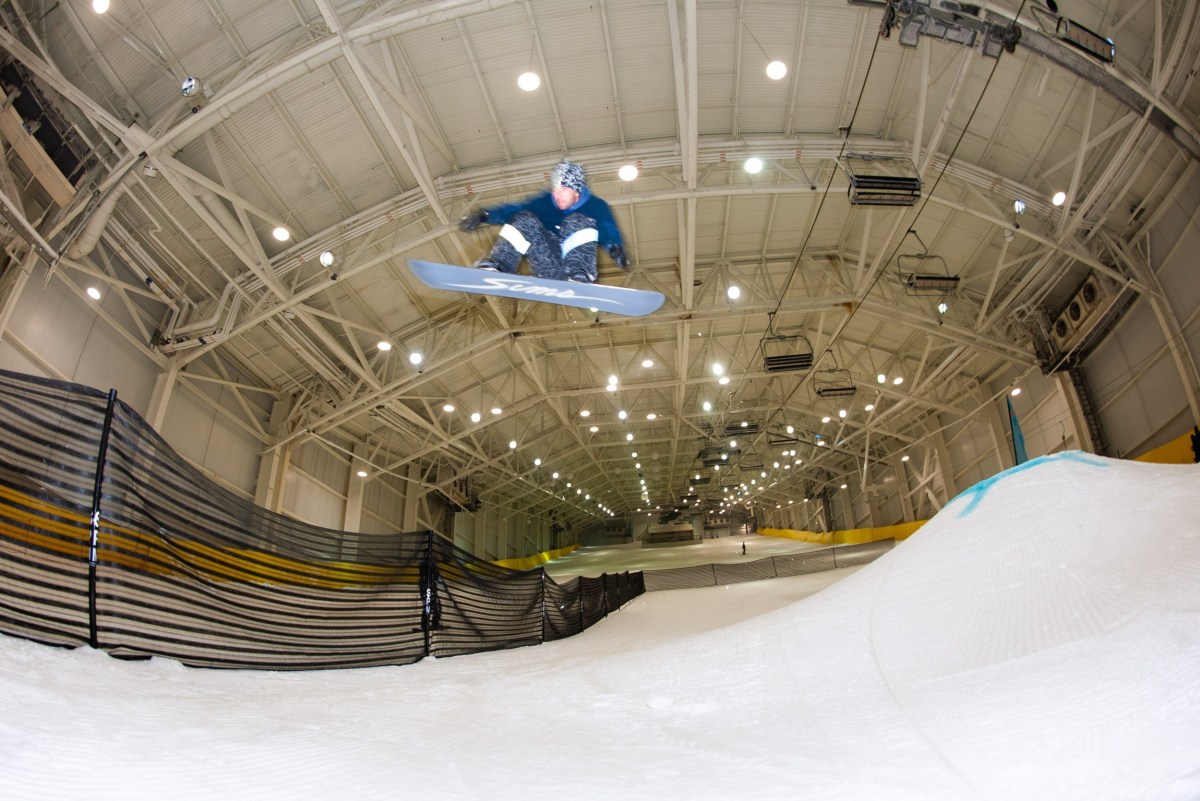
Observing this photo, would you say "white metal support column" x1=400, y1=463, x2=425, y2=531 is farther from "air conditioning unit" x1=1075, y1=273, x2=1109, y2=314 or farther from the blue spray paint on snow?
"air conditioning unit" x1=1075, y1=273, x2=1109, y2=314

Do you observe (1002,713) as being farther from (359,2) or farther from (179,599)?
(359,2)

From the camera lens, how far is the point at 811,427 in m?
29.2

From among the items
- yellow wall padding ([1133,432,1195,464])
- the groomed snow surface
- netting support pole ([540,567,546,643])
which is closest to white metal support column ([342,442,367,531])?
netting support pole ([540,567,546,643])

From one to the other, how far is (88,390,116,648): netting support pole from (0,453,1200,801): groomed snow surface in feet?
0.71

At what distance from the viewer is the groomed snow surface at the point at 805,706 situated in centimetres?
182

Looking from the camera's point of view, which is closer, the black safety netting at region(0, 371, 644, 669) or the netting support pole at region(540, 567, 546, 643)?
the black safety netting at region(0, 371, 644, 669)

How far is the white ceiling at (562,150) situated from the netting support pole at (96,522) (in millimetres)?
3752

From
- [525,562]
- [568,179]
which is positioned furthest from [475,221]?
[525,562]

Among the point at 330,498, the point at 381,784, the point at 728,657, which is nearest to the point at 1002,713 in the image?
the point at 728,657

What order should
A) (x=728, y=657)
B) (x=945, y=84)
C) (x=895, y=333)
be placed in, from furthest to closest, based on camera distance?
(x=895, y=333)
(x=945, y=84)
(x=728, y=657)

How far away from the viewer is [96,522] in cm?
327

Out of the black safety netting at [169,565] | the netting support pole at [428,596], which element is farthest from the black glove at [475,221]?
the netting support pole at [428,596]

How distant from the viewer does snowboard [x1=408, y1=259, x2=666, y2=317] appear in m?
5.63

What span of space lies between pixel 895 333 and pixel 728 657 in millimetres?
17657
